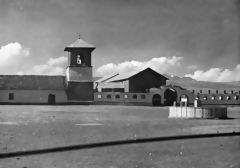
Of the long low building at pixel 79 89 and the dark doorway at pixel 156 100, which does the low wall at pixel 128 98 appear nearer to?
the long low building at pixel 79 89

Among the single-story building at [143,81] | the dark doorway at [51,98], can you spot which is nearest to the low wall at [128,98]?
the single-story building at [143,81]

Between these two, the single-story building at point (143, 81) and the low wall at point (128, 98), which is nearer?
the low wall at point (128, 98)

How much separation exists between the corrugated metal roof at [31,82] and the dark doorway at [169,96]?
15399mm

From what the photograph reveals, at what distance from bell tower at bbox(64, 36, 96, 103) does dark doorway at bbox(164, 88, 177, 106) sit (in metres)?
11.3

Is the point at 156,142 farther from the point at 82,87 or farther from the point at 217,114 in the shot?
the point at 82,87

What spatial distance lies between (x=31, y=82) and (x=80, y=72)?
312 inches

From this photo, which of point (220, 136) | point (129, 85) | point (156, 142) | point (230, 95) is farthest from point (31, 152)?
point (230, 95)

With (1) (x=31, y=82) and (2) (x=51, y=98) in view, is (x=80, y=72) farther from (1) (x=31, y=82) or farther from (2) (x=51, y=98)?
(1) (x=31, y=82)

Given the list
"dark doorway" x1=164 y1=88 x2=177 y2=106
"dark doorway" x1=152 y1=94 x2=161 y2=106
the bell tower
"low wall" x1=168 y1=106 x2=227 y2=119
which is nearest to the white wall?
the bell tower

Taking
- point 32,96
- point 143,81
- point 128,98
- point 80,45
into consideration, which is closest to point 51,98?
point 32,96

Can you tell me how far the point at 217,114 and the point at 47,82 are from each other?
117ft

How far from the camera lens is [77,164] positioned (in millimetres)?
6527

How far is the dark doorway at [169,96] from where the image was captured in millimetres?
52250

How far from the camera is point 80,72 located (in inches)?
1939
